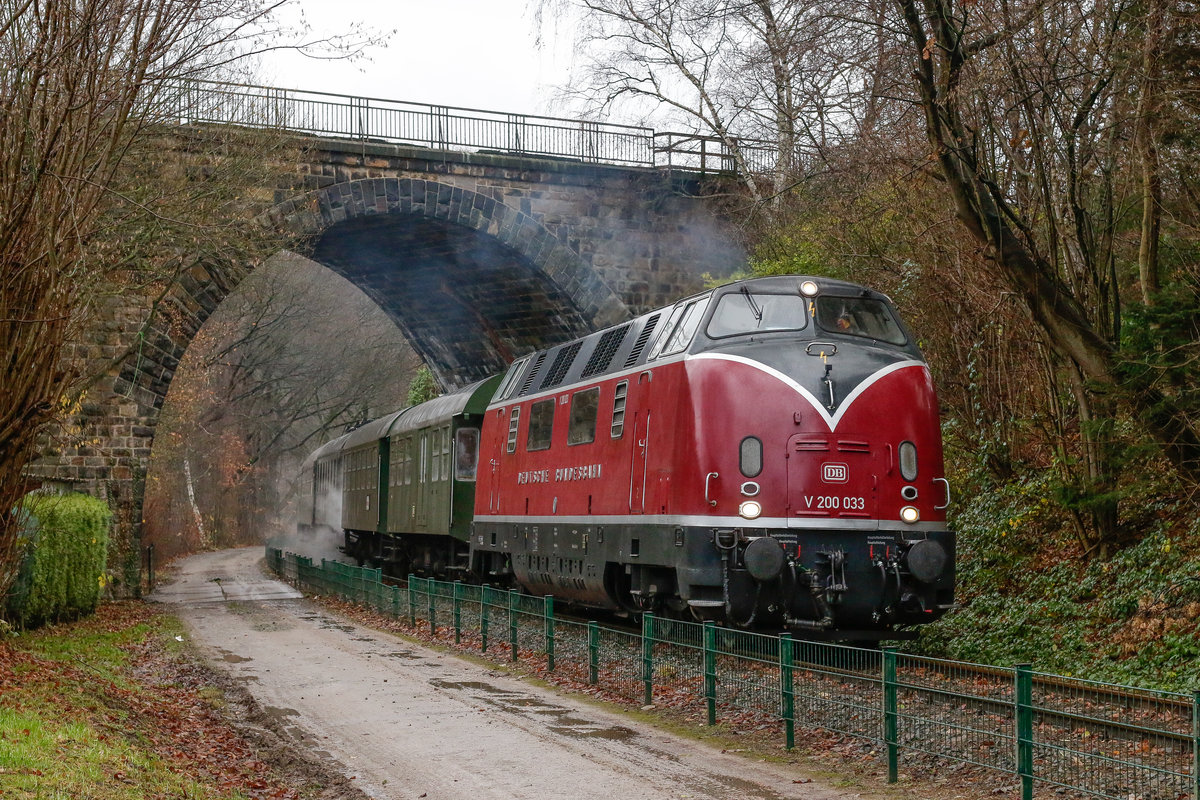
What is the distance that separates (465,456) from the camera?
2269 centimetres

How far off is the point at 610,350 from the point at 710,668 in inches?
229

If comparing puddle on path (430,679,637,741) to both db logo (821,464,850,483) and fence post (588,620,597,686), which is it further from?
db logo (821,464,850,483)

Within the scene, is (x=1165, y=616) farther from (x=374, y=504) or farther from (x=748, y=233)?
(x=374, y=504)

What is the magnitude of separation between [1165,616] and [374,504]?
819 inches

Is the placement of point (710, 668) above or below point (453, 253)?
below

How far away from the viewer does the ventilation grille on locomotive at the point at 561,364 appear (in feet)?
55.5

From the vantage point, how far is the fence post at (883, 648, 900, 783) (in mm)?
8203

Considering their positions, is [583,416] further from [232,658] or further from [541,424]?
[232,658]

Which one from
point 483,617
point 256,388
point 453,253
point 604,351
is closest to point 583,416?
point 604,351

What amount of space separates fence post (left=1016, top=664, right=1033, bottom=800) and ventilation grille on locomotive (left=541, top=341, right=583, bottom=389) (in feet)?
33.6

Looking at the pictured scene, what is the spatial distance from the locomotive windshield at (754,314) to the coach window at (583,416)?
275cm

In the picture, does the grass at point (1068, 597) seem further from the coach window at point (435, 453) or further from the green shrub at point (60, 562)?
the green shrub at point (60, 562)

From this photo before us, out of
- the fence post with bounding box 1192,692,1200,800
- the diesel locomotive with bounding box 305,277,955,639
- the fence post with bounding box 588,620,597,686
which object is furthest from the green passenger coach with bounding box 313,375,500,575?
the fence post with bounding box 1192,692,1200,800

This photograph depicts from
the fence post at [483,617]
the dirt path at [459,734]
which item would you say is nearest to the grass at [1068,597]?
the dirt path at [459,734]
